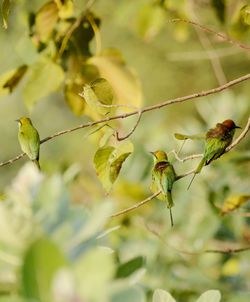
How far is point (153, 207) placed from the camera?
1.67m

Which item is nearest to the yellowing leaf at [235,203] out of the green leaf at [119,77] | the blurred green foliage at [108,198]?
the blurred green foliage at [108,198]

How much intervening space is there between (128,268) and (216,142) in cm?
27

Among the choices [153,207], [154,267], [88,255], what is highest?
[153,207]

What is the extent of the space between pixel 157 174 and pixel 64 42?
0.33 meters

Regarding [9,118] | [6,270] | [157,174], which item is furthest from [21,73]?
[9,118]

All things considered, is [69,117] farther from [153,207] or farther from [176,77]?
[153,207]

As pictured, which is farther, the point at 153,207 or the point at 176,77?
the point at 176,77

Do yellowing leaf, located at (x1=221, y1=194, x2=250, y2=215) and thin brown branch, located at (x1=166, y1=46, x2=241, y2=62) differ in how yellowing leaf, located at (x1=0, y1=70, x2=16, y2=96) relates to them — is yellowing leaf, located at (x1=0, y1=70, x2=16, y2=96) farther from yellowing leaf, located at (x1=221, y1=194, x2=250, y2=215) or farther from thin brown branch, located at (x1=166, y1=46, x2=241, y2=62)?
thin brown branch, located at (x1=166, y1=46, x2=241, y2=62)

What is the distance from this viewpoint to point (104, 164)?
2.30ft

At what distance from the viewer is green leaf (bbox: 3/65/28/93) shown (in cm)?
91

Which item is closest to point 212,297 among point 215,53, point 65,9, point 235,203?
point 235,203

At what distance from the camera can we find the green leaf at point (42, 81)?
92 centimetres

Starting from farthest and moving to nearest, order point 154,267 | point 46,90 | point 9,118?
→ point 9,118, point 154,267, point 46,90

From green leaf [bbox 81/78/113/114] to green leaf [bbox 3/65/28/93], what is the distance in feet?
0.77
